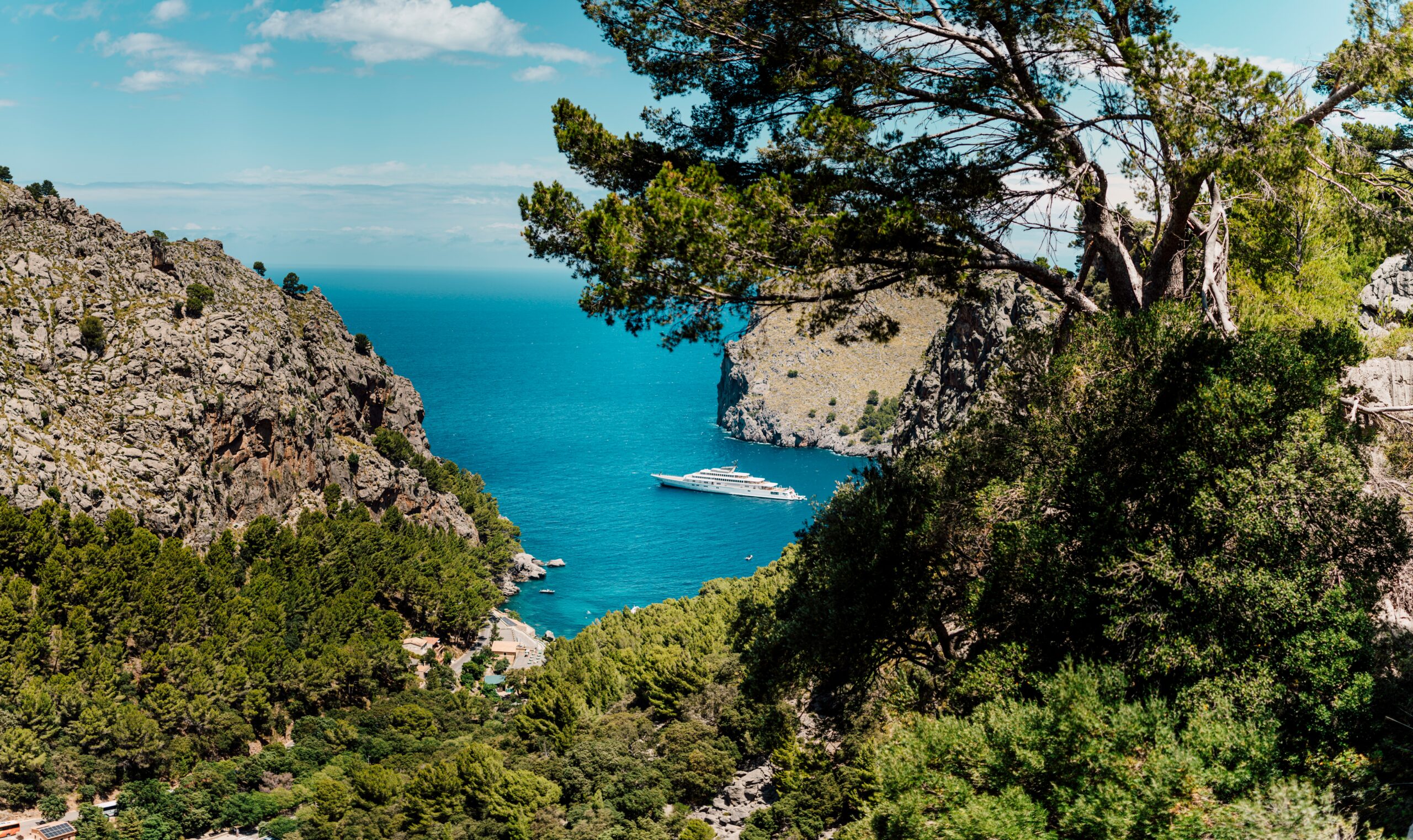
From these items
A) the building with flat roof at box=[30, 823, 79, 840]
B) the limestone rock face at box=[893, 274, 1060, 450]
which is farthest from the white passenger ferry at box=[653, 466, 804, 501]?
the building with flat roof at box=[30, 823, 79, 840]

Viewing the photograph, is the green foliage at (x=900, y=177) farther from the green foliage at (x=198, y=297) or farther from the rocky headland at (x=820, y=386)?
the rocky headland at (x=820, y=386)

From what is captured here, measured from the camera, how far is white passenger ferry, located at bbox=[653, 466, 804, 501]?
361 feet

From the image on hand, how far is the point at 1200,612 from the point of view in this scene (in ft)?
32.0

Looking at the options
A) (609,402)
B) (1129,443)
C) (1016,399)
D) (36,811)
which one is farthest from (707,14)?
(609,402)

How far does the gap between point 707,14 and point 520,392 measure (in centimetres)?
18284

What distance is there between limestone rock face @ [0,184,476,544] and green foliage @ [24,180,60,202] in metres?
1.55

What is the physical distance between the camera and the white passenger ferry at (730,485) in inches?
4336

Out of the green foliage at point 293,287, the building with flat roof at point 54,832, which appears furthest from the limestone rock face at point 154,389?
the building with flat roof at point 54,832

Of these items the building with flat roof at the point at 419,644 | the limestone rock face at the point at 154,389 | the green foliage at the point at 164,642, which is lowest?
the building with flat roof at the point at 419,644

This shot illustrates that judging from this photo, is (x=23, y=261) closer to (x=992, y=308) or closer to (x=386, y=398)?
(x=386, y=398)

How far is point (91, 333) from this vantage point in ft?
192

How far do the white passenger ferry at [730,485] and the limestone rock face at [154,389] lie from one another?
44.8 meters

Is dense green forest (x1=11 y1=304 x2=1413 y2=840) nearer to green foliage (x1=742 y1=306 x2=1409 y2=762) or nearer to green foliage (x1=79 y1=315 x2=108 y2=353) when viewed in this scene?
green foliage (x1=742 y1=306 x2=1409 y2=762)

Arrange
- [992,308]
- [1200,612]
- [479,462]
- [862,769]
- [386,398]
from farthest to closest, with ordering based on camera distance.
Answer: [479,462] → [386,398] → [992,308] → [862,769] → [1200,612]
